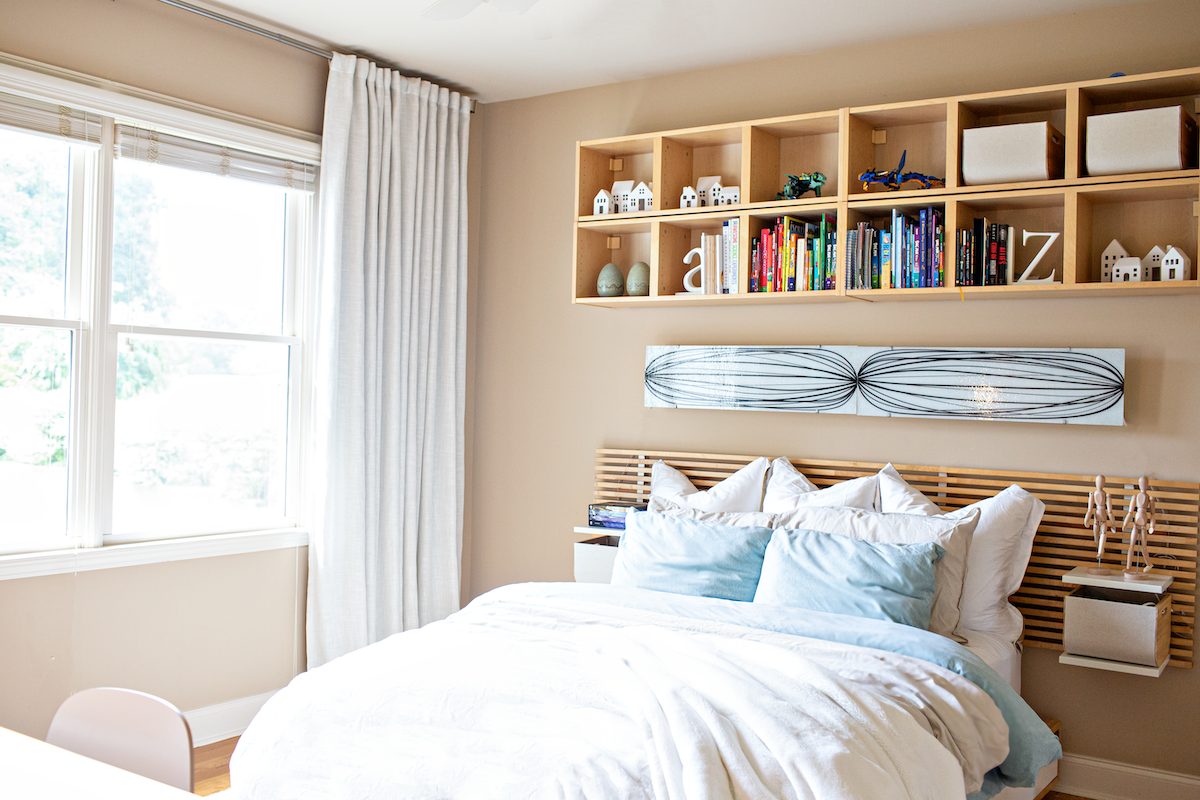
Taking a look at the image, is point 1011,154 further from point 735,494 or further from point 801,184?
point 735,494

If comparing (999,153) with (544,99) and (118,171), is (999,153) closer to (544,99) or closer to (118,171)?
(544,99)

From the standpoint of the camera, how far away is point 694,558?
3082 mm

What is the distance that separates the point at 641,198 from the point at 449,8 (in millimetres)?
1401

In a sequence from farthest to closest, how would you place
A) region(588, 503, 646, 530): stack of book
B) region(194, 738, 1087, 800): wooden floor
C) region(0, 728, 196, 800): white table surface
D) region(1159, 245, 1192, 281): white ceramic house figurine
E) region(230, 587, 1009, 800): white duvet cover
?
region(588, 503, 646, 530): stack of book → region(194, 738, 1087, 800): wooden floor → region(1159, 245, 1192, 281): white ceramic house figurine → region(230, 587, 1009, 800): white duvet cover → region(0, 728, 196, 800): white table surface

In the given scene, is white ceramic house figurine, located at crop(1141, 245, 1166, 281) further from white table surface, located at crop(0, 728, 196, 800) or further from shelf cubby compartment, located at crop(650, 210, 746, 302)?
white table surface, located at crop(0, 728, 196, 800)

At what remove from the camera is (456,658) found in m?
2.32

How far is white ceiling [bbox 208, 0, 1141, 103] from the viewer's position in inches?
129

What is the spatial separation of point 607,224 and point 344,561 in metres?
1.82

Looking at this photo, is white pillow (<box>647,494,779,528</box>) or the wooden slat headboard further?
white pillow (<box>647,494,779,528</box>)

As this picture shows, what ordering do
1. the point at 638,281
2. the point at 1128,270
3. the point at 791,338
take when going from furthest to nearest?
the point at 638,281 < the point at 791,338 < the point at 1128,270

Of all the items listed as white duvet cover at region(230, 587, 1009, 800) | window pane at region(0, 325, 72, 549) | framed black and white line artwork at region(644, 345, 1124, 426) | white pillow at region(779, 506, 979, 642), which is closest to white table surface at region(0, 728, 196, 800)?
white duvet cover at region(230, 587, 1009, 800)

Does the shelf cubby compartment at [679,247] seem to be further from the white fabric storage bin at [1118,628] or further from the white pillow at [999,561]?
the white fabric storage bin at [1118,628]

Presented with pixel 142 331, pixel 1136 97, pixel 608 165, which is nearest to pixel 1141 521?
pixel 1136 97

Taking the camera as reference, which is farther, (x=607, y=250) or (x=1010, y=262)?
(x=607, y=250)
